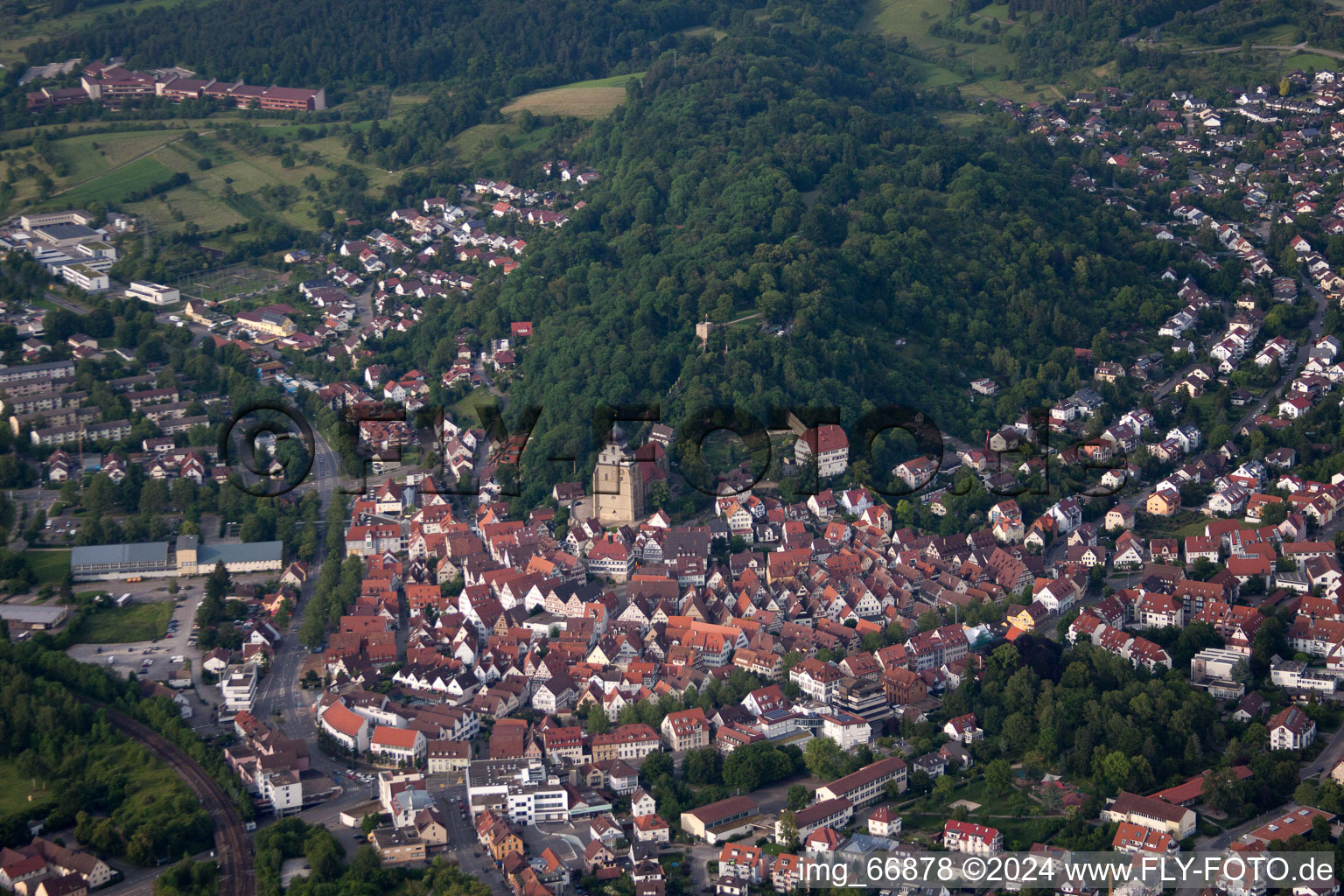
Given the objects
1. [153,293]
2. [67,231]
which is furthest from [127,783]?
[67,231]

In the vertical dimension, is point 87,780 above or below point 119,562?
above

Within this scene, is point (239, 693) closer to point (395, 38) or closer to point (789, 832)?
point (789, 832)

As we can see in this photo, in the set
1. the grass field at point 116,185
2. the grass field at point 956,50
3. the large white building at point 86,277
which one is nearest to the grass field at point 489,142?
the grass field at point 116,185

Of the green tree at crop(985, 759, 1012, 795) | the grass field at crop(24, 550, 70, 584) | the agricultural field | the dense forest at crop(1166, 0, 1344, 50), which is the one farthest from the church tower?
the dense forest at crop(1166, 0, 1344, 50)

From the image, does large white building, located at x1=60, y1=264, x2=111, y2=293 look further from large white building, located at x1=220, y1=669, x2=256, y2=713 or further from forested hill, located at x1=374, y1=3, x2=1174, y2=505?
large white building, located at x1=220, y1=669, x2=256, y2=713

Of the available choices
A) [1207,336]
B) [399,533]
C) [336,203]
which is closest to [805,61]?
[336,203]

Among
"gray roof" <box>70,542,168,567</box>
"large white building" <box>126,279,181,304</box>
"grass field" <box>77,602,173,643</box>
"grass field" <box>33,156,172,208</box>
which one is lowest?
"grass field" <box>77,602,173,643</box>

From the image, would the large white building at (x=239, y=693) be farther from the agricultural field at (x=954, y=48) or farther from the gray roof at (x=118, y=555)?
the agricultural field at (x=954, y=48)
